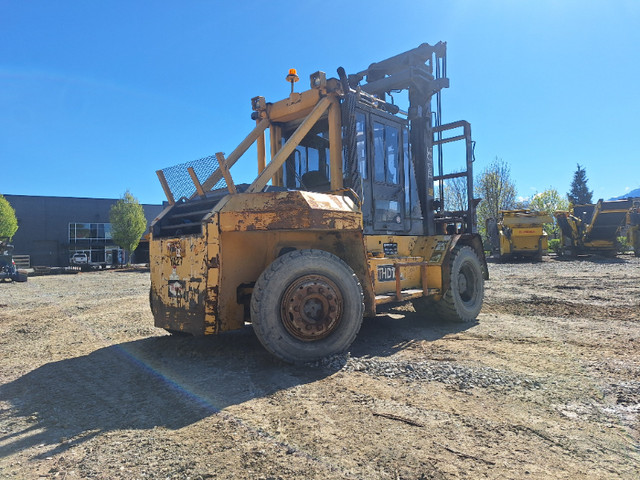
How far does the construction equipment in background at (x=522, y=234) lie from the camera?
23.0 metres

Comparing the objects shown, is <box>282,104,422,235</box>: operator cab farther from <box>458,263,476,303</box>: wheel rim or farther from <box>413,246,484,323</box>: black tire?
<box>458,263,476,303</box>: wheel rim

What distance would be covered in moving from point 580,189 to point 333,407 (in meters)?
71.5

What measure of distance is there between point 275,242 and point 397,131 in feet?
10.3

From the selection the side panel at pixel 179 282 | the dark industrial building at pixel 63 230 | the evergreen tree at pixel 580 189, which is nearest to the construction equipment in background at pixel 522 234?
the side panel at pixel 179 282

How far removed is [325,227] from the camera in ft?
16.2

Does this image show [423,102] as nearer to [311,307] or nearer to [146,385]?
[311,307]

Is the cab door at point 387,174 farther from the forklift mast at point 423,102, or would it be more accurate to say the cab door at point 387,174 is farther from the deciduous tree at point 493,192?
the deciduous tree at point 493,192

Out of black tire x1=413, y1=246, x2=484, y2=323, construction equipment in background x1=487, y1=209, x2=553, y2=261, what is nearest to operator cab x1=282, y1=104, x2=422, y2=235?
black tire x1=413, y1=246, x2=484, y2=323

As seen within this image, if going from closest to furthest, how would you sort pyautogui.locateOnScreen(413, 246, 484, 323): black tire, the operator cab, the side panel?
the side panel → the operator cab → pyautogui.locateOnScreen(413, 246, 484, 323): black tire

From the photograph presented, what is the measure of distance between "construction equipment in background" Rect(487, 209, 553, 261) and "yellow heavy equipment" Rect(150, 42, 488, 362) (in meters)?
16.5

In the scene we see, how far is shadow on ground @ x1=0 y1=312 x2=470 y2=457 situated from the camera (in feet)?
11.1

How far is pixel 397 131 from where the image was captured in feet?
23.4

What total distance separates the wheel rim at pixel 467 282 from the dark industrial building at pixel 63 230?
132ft

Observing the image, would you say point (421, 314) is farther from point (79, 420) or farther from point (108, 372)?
point (79, 420)
